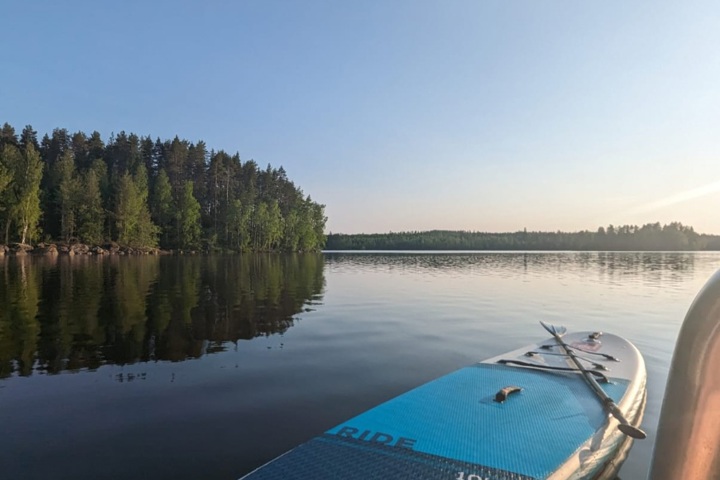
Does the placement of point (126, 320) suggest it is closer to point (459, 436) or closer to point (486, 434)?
point (459, 436)

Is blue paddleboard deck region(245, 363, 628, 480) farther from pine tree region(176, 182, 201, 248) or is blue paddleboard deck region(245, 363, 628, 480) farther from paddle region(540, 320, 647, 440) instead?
pine tree region(176, 182, 201, 248)

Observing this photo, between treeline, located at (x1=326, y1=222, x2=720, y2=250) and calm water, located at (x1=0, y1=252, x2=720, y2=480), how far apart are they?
162591mm

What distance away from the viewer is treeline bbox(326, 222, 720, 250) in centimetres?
16375

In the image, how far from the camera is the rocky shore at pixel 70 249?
64662 millimetres

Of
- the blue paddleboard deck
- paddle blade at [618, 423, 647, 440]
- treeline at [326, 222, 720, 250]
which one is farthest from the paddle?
treeline at [326, 222, 720, 250]

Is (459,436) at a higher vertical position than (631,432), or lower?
lower

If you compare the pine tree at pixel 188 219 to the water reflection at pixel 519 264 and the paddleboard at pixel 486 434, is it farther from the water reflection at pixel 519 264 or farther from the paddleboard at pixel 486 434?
the paddleboard at pixel 486 434

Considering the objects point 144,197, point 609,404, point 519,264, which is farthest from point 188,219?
point 609,404

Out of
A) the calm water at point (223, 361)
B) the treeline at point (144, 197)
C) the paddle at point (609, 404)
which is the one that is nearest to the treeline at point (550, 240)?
the treeline at point (144, 197)

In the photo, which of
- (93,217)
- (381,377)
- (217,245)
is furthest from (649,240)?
(381,377)

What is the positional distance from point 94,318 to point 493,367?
12748mm

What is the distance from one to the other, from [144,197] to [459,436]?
9052cm

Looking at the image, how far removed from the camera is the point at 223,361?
9.95m

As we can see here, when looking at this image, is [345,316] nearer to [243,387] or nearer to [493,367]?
[243,387]
